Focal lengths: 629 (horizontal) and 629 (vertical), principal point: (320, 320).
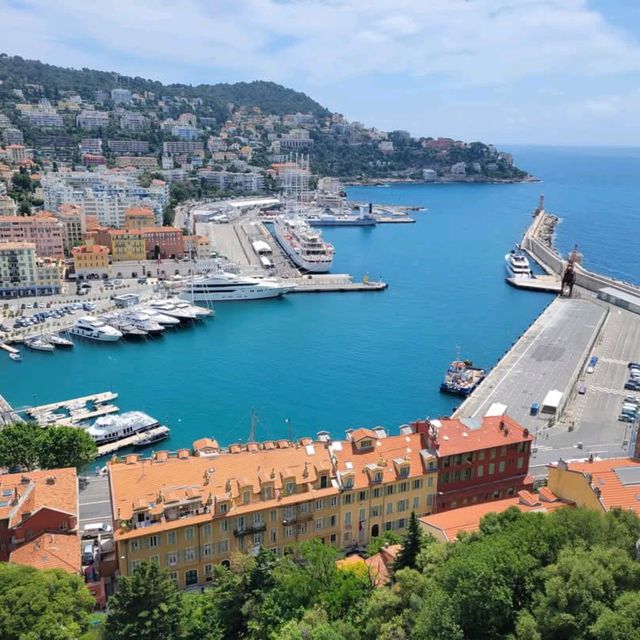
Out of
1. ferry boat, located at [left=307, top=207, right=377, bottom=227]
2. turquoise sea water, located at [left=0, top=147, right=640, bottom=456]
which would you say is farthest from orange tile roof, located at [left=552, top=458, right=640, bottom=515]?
ferry boat, located at [left=307, top=207, right=377, bottom=227]

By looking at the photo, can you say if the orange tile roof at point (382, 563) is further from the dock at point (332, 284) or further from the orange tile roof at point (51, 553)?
the dock at point (332, 284)

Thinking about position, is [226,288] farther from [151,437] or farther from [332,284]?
[151,437]

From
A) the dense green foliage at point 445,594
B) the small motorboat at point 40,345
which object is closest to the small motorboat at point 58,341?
the small motorboat at point 40,345

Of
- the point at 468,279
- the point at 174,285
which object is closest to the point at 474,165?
the point at 468,279

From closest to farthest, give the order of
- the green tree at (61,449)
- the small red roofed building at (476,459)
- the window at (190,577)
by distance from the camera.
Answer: the window at (190,577) < the small red roofed building at (476,459) < the green tree at (61,449)

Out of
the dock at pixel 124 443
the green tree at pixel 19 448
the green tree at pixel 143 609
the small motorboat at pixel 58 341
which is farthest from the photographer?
the small motorboat at pixel 58 341

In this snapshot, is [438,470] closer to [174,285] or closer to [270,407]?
[270,407]
